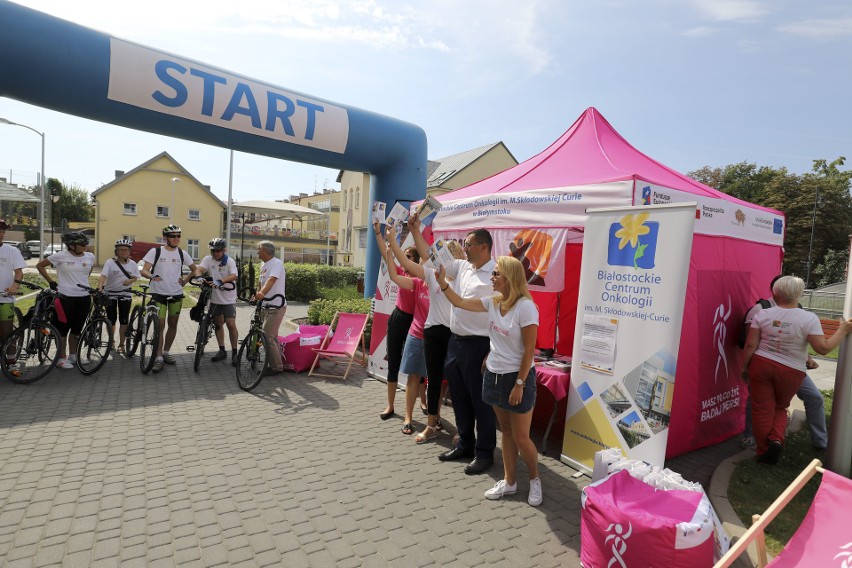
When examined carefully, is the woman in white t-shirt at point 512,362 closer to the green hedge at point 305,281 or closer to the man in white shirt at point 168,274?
the man in white shirt at point 168,274

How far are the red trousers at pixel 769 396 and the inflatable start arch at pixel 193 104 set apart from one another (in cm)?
645

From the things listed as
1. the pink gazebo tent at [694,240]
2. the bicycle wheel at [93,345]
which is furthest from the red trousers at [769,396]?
the bicycle wheel at [93,345]

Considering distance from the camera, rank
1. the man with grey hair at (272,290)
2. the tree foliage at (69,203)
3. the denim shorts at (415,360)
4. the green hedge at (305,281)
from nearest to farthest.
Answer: the denim shorts at (415,360), the man with grey hair at (272,290), the green hedge at (305,281), the tree foliage at (69,203)

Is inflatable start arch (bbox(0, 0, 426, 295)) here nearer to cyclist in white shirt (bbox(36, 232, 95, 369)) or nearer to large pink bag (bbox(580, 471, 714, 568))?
cyclist in white shirt (bbox(36, 232, 95, 369))

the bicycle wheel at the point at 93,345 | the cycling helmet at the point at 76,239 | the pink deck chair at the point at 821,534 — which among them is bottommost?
the bicycle wheel at the point at 93,345

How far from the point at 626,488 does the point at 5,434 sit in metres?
5.14

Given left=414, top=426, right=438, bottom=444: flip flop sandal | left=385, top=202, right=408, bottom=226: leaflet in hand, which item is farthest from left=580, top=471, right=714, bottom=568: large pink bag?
left=385, top=202, right=408, bottom=226: leaflet in hand

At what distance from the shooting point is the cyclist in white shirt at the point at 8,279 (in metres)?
5.70

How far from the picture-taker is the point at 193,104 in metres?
6.82

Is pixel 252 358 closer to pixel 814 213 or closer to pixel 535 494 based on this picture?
pixel 535 494

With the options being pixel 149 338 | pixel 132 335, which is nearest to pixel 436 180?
pixel 132 335

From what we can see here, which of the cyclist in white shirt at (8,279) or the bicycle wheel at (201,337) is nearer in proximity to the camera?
the cyclist in white shirt at (8,279)

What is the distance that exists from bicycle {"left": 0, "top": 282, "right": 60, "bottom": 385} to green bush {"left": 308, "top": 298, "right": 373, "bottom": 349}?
4.09m

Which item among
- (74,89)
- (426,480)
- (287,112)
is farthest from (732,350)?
(74,89)
